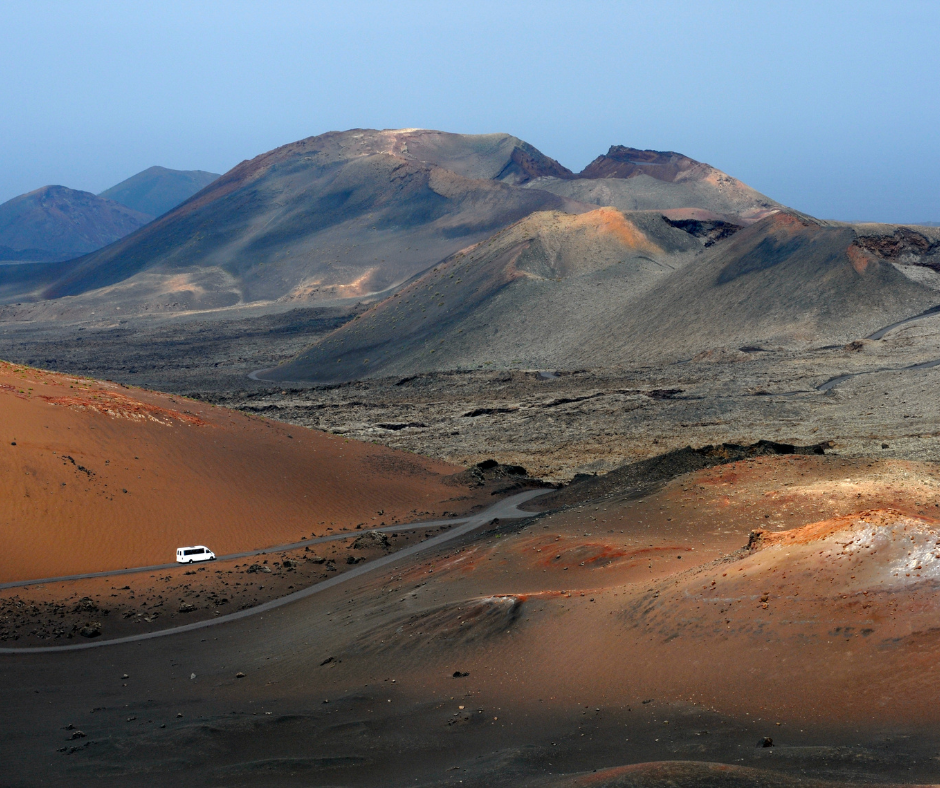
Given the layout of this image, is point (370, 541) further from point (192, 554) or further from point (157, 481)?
point (157, 481)

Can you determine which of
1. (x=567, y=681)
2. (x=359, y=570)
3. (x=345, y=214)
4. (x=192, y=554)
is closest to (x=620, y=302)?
(x=359, y=570)

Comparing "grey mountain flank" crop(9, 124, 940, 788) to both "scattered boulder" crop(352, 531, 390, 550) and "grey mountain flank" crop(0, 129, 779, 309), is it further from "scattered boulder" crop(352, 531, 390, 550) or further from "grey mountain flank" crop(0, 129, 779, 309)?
"grey mountain flank" crop(0, 129, 779, 309)

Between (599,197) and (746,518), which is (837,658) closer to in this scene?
(746,518)

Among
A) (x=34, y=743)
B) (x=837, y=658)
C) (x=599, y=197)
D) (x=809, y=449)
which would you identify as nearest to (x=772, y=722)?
(x=837, y=658)

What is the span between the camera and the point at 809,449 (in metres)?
29.3

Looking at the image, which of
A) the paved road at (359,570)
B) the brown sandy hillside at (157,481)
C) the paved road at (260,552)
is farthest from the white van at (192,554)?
the paved road at (359,570)

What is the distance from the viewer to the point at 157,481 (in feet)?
90.5

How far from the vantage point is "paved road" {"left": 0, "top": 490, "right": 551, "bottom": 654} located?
1911cm

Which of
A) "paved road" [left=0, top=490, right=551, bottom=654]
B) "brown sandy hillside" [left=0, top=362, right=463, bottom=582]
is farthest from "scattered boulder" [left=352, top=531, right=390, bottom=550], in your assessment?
"brown sandy hillside" [left=0, top=362, right=463, bottom=582]

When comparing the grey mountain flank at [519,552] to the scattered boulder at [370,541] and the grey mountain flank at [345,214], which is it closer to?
the scattered boulder at [370,541]

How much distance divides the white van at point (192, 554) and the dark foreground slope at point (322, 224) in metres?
93.5

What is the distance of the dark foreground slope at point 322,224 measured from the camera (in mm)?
122625

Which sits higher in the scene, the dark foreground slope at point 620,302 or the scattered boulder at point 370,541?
the dark foreground slope at point 620,302

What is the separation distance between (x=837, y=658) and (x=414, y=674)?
6.44m
